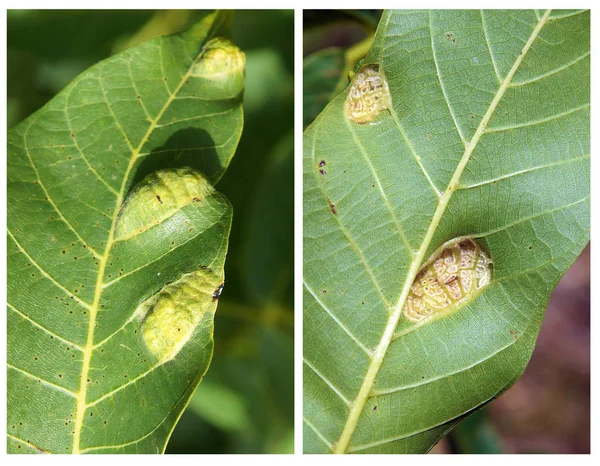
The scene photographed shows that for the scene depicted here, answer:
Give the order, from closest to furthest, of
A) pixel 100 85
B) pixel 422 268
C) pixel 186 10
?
pixel 100 85 < pixel 422 268 < pixel 186 10

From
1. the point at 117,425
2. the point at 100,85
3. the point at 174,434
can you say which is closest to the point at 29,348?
the point at 117,425

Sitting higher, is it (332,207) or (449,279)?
(332,207)

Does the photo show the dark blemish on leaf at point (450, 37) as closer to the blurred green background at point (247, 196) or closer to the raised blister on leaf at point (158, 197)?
the blurred green background at point (247, 196)

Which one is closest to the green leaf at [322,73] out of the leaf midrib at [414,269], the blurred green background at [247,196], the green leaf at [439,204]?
Answer: the blurred green background at [247,196]

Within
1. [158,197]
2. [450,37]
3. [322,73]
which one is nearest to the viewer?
[158,197]

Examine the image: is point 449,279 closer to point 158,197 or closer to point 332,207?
point 332,207

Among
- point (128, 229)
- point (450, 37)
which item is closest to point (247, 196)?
point (128, 229)

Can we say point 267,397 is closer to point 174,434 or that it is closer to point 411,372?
point 174,434
